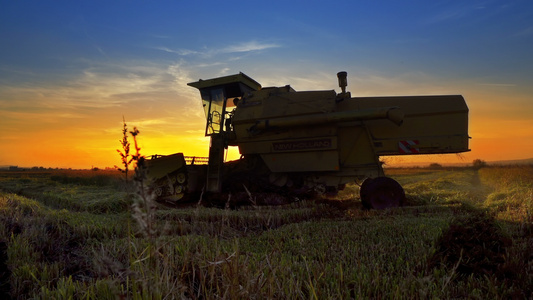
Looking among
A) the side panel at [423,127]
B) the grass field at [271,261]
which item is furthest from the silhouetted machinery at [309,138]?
the grass field at [271,261]

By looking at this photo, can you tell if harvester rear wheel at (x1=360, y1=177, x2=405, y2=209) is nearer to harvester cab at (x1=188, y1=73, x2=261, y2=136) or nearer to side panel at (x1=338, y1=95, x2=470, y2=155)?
side panel at (x1=338, y1=95, x2=470, y2=155)

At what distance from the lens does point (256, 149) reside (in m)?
8.20

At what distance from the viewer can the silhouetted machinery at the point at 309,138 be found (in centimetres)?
673

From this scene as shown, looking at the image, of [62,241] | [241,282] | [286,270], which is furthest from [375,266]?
[62,241]

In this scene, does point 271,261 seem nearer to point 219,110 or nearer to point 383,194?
point 383,194

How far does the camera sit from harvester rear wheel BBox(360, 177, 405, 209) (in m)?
6.46

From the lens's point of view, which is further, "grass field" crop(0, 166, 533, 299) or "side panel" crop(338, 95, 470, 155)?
"side panel" crop(338, 95, 470, 155)

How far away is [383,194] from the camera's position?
6.52 metres

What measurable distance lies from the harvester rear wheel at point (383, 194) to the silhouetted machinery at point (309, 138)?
2 centimetres

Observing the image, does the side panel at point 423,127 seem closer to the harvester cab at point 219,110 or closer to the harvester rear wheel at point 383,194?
the harvester rear wheel at point 383,194

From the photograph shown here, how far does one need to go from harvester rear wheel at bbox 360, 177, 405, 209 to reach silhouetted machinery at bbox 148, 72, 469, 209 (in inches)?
0.8

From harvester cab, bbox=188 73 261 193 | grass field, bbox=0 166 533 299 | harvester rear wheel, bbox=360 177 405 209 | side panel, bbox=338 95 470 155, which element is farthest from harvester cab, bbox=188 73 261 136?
grass field, bbox=0 166 533 299

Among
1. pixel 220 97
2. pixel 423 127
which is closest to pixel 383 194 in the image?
pixel 423 127

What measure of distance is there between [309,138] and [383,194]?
2085 millimetres
